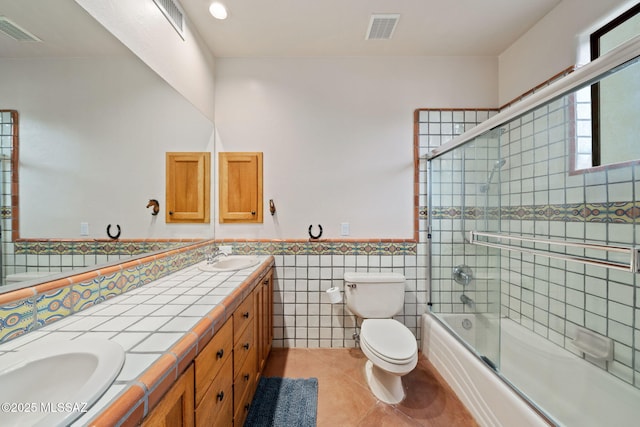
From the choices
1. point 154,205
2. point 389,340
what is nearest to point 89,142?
point 154,205

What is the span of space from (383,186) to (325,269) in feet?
2.92

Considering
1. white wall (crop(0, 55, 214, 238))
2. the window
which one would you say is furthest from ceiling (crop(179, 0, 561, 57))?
white wall (crop(0, 55, 214, 238))

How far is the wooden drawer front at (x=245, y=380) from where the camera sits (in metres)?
1.14

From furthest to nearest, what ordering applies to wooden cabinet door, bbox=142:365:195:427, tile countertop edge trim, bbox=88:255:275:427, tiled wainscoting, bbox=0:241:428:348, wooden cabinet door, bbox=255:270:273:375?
tiled wainscoting, bbox=0:241:428:348, wooden cabinet door, bbox=255:270:273:375, wooden cabinet door, bbox=142:365:195:427, tile countertop edge trim, bbox=88:255:275:427

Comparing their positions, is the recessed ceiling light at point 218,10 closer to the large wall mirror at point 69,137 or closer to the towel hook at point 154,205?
the large wall mirror at point 69,137

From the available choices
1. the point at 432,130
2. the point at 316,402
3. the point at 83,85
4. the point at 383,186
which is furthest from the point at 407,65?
the point at 316,402

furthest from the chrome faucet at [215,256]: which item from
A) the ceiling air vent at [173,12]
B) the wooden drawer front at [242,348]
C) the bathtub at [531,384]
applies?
the bathtub at [531,384]

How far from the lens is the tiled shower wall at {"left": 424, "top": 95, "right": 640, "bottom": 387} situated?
1.24m

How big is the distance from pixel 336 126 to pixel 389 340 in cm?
171

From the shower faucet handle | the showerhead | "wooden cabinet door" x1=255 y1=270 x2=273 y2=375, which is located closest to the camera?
the showerhead

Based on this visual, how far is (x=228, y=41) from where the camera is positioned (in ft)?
6.38

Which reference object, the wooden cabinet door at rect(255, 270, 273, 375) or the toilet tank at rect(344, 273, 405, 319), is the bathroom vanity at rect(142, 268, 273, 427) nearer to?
the wooden cabinet door at rect(255, 270, 273, 375)

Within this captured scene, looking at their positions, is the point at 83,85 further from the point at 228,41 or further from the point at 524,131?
the point at 524,131

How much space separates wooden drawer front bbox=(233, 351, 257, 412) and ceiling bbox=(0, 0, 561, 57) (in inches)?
88.3
